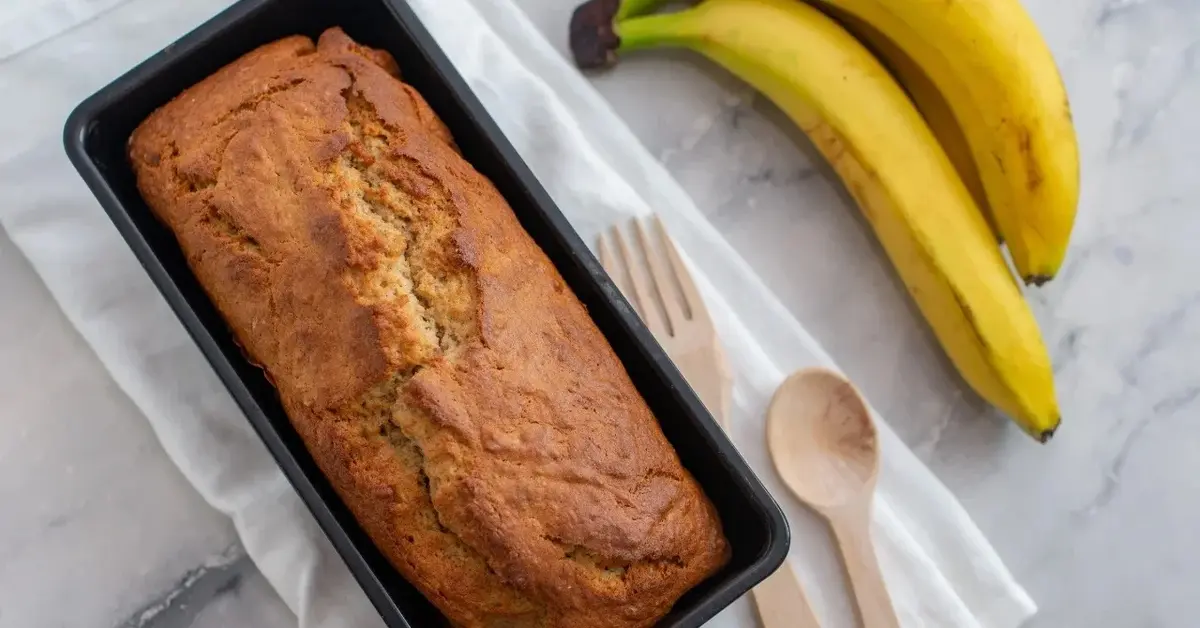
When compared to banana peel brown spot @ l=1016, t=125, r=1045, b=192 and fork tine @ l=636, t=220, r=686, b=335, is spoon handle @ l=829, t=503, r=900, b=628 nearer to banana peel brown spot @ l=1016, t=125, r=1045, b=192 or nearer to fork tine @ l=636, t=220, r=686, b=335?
fork tine @ l=636, t=220, r=686, b=335

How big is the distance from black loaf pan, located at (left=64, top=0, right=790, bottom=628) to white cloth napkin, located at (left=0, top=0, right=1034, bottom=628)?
0.17 metres

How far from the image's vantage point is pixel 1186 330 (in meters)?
1.46

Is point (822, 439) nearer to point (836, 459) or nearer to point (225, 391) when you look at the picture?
point (836, 459)

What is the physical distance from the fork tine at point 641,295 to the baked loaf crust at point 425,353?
0.63 ft

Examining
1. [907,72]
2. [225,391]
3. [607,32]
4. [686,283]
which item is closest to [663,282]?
[686,283]

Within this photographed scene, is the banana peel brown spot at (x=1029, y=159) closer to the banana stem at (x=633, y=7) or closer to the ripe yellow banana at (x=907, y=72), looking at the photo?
the ripe yellow banana at (x=907, y=72)

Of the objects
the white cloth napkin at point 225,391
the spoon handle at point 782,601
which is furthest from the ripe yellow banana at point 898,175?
the spoon handle at point 782,601

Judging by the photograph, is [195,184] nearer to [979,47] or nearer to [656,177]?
[656,177]

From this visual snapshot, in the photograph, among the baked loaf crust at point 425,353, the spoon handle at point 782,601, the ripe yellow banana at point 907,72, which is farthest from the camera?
the ripe yellow banana at point 907,72

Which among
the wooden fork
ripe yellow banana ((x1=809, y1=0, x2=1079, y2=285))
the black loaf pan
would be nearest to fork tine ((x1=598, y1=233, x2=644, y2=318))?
the wooden fork

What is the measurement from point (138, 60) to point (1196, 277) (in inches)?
65.8

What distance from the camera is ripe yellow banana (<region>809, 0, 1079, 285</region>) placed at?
4.14ft

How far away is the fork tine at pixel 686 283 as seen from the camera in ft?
4.20

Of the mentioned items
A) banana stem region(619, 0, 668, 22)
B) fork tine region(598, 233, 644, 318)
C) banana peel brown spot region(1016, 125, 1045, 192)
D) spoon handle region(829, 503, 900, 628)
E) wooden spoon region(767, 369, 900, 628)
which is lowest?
spoon handle region(829, 503, 900, 628)
